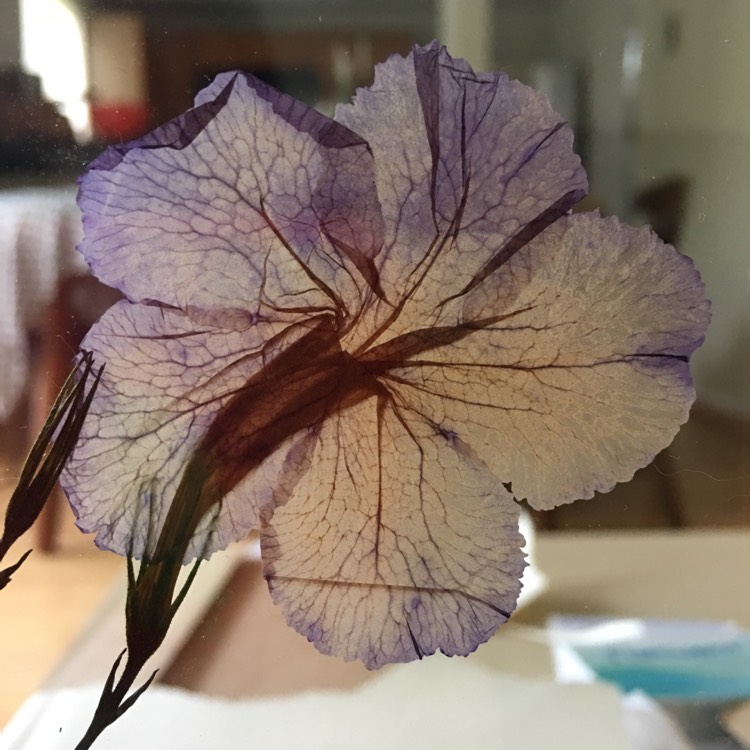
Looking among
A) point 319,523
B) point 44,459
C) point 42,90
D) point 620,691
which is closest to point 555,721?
point 620,691

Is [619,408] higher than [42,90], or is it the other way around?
[42,90]

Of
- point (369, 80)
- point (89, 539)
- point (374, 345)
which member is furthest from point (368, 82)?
point (89, 539)

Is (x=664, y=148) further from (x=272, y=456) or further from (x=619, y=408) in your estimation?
(x=272, y=456)

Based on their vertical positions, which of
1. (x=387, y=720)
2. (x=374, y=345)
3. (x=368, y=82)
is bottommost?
(x=387, y=720)

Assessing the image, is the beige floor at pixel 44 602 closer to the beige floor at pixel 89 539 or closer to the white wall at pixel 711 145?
the beige floor at pixel 89 539

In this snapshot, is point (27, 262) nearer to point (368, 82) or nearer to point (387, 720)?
point (368, 82)

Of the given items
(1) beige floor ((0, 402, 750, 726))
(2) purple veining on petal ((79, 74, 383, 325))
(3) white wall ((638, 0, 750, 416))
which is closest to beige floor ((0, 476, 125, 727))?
(1) beige floor ((0, 402, 750, 726))

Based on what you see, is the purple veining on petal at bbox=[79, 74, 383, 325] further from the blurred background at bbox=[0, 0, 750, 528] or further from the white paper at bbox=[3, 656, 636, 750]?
the white paper at bbox=[3, 656, 636, 750]
